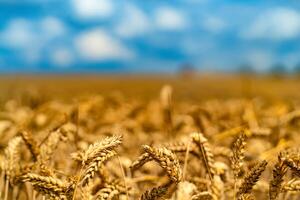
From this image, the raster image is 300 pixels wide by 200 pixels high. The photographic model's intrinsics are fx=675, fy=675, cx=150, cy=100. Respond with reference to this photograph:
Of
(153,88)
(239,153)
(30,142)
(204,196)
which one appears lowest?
(204,196)

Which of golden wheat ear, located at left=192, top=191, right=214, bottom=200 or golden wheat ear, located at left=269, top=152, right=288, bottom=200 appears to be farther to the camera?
golden wheat ear, located at left=269, top=152, right=288, bottom=200

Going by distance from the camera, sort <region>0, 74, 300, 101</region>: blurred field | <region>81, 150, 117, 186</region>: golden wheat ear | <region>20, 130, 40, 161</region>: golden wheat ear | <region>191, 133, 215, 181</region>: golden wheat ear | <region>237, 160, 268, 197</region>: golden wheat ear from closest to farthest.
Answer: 1. <region>81, 150, 117, 186</region>: golden wheat ear
2. <region>237, 160, 268, 197</region>: golden wheat ear
3. <region>191, 133, 215, 181</region>: golden wheat ear
4. <region>20, 130, 40, 161</region>: golden wheat ear
5. <region>0, 74, 300, 101</region>: blurred field

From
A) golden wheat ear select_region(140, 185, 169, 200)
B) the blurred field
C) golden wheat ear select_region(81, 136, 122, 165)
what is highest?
the blurred field

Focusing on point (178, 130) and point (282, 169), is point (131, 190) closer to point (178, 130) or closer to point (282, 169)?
point (282, 169)

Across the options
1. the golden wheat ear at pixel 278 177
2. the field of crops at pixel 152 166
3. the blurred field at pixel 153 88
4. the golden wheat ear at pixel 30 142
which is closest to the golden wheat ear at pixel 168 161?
the field of crops at pixel 152 166

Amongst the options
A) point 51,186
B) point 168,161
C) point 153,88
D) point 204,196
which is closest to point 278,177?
point 204,196

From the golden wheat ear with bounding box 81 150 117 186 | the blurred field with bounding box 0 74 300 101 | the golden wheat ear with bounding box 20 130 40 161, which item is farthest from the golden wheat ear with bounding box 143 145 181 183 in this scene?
the blurred field with bounding box 0 74 300 101

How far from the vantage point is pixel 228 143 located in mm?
4477

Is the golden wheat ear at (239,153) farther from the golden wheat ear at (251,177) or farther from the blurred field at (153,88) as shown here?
the blurred field at (153,88)

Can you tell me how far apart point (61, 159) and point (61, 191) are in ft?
5.47

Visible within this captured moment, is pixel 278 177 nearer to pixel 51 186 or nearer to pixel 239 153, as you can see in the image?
pixel 239 153

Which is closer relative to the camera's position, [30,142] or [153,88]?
[30,142]

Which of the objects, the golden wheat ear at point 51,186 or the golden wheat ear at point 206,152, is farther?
the golden wheat ear at point 206,152

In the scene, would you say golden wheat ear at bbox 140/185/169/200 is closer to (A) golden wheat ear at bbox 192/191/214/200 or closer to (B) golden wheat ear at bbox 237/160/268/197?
(A) golden wheat ear at bbox 192/191/214/200
